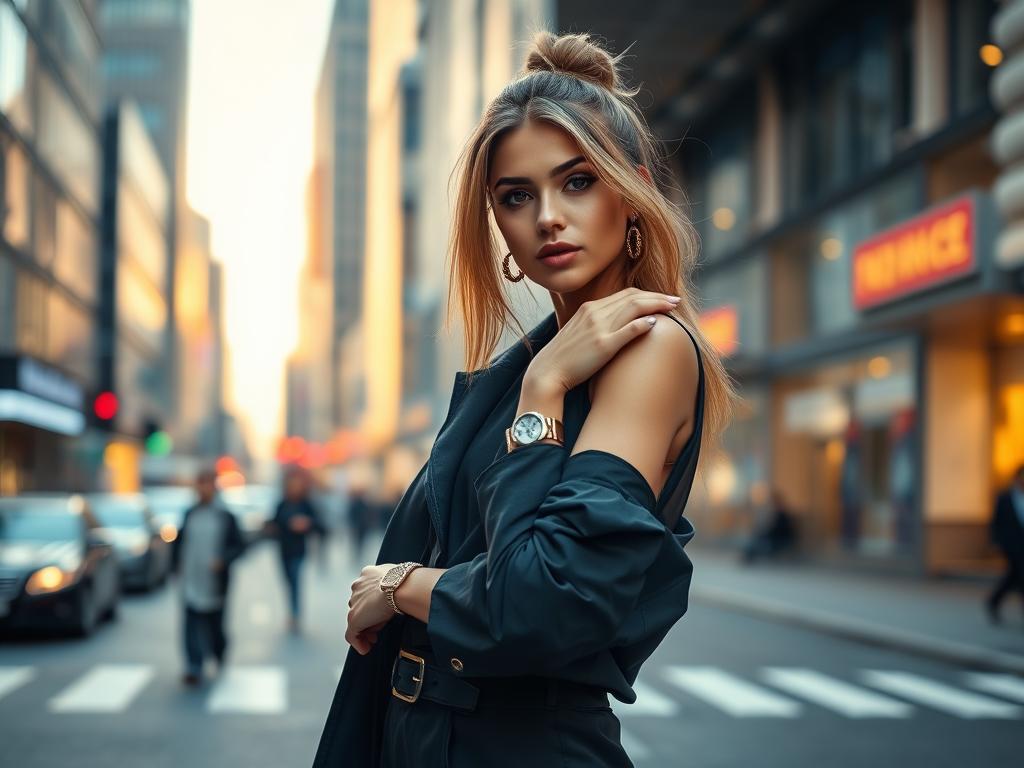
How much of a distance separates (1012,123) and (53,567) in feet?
41.7

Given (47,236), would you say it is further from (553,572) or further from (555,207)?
(553,572)

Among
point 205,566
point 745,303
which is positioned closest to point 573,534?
point 205,566

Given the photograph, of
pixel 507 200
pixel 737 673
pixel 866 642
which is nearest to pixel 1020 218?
pixel 866 642

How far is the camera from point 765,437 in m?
32.2

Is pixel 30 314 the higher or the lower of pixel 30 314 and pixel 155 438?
the higher

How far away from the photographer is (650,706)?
32.4ft

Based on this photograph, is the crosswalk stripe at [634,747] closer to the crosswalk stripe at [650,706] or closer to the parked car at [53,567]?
the crosswalk stripe at [650,706]

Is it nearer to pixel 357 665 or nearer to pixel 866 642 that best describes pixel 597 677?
pixel 357 665

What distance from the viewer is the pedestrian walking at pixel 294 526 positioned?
16.6 m

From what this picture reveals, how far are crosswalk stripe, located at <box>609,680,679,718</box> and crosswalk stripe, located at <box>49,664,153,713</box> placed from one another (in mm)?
3756

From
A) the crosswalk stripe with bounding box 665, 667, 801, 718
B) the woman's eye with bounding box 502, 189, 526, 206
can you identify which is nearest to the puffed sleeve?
the woman's eye with bounding box 502, 189, 526, 206

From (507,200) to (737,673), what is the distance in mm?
10500

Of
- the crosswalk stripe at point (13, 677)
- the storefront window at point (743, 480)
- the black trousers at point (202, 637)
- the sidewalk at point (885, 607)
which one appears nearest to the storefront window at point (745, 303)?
the storefront window at point (743, 480)

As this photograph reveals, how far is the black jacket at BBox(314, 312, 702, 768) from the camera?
1693 millimetres
